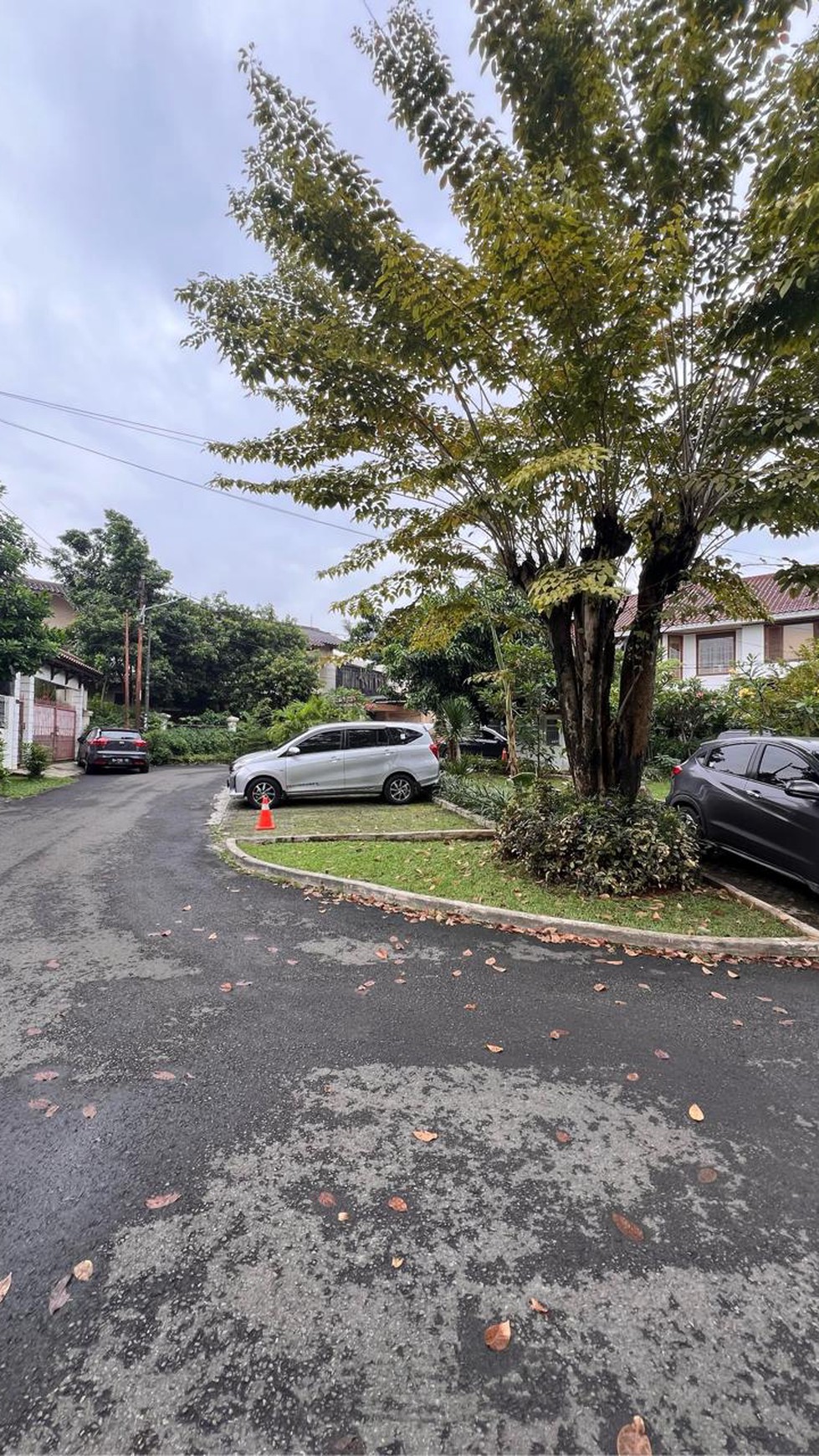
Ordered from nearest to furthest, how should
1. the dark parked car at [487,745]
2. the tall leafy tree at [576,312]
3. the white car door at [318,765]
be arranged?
the tall leafy tree at [576,312] < the white car door at [318,765] < the dark parked car at [487,745]

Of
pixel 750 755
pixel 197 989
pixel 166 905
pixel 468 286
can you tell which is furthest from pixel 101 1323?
pixel 750 755

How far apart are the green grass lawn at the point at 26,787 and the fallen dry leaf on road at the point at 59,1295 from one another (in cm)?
1303

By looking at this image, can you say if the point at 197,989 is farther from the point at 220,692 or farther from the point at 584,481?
the point at 220,692

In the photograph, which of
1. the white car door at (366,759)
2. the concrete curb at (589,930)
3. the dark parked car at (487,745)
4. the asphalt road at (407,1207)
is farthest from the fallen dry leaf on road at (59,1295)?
the dark parked car at (487,745)

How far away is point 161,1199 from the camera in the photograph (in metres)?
2.27

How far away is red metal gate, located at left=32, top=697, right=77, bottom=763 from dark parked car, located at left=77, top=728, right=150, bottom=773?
1.26 meters

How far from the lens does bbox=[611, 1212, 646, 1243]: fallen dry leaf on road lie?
2.13m

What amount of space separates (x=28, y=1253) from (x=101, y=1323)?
1.40 feet

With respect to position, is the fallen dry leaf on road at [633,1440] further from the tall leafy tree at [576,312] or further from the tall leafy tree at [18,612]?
the tall leafy tree at [18,612]

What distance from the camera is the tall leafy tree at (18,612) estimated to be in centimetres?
1345

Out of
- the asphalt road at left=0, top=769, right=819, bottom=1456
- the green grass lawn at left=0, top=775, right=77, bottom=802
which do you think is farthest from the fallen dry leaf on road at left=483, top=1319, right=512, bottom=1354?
the green grass lawn at left=0, top=775, right=77, bottom=802

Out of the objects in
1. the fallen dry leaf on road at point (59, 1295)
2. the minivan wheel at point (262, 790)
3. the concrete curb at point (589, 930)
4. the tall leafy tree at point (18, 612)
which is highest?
the tall leafy tree at point (18, 612)

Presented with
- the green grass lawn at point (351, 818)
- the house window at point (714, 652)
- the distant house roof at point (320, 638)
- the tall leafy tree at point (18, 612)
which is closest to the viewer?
the green grass lawn at point (351, 818)

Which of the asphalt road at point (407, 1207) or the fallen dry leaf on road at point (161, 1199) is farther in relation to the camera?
the fallen dry leaf on road at point (161, 1199)
